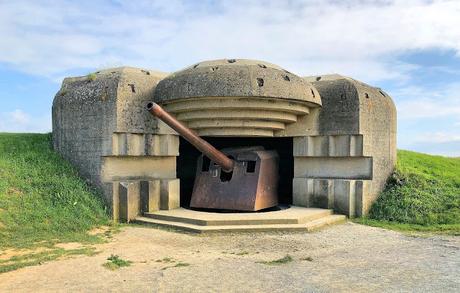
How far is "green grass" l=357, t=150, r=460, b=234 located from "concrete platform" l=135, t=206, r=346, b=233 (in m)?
1.41

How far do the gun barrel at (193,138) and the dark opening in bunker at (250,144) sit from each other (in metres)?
2.84

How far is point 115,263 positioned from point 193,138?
3.93 meters

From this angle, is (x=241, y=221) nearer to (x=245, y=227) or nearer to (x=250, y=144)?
(x=245, y=227)

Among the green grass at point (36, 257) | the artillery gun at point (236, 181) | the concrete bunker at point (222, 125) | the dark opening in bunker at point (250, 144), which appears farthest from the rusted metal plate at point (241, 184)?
the green grass at point (36, 257)

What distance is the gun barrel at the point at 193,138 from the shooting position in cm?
850

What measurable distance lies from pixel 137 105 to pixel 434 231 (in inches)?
271

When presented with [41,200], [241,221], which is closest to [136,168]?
[41,200]

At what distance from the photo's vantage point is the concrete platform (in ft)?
27.4

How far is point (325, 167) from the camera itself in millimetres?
10969

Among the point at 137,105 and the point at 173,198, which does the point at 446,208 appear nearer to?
the point at 173,198

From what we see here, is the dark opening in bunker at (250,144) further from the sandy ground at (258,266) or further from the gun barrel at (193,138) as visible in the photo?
the sandy ground at (258,266)

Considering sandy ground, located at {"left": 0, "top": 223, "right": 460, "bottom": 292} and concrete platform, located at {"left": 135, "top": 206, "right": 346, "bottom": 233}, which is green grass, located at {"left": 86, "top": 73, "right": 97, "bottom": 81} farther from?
sandy ground, located at {"left": 0, "top": 223, "right": 460, "bottom": 292}

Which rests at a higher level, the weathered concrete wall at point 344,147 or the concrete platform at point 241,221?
the weathered concrete wall at point 344,147

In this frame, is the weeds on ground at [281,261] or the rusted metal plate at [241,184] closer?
the weeds on ground at [281,261]
